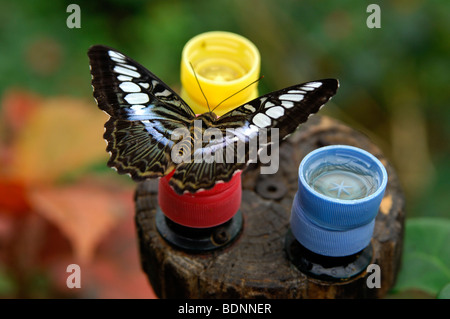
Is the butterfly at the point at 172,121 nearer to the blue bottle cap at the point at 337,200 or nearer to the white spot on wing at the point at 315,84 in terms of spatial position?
the white spot on wing at the point at 315,84

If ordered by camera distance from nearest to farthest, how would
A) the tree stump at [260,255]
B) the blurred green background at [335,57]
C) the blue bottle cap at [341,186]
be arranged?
the blue bottle cap at [341,186] → the tree stump at [260,255] → the blurred green background at [335,57]

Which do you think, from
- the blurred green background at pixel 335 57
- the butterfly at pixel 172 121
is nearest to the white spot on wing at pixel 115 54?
the butterfly at pixel 172 121

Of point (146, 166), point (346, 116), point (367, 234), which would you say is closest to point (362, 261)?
point (367, 234)

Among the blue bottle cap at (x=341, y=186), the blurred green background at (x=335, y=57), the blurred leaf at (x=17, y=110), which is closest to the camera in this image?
the blue bottle cap at (x=341, y=186)

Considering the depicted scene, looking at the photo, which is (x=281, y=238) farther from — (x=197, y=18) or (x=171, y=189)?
(x=197, y=18)

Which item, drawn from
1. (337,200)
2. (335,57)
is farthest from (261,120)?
(335,57)

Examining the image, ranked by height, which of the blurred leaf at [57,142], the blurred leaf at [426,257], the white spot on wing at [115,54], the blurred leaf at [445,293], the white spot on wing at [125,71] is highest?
the white spot on wing at [115,54]

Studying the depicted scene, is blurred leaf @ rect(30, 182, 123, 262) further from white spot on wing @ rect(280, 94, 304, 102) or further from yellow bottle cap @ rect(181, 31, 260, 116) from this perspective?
white spot on wing @ rect(280, 94, 304, 102)

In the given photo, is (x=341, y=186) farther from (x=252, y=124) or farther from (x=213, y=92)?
(x=213, y=92)
